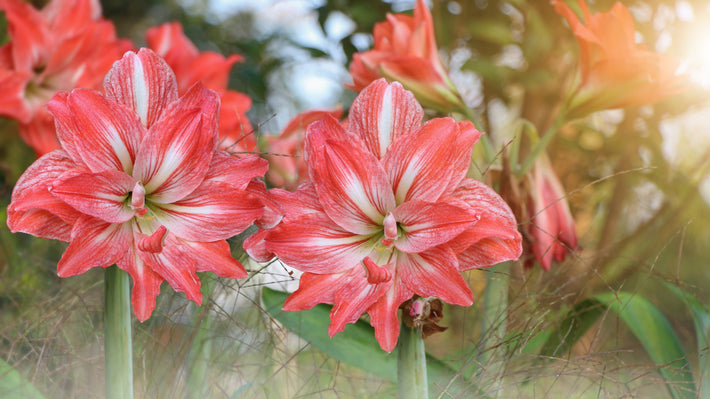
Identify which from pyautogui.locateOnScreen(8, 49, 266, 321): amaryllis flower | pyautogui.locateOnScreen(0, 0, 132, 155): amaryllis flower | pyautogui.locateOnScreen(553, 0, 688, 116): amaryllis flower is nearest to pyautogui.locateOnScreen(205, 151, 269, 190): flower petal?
pyautogui.locateOnScreen(8, 49, 266, 321): amaryllis flower

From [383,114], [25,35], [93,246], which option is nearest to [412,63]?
[383,114]

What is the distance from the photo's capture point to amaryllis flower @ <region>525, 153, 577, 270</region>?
43cm

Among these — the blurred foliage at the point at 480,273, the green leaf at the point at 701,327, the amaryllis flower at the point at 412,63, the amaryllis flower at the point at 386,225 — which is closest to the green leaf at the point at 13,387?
the blurred foliage at the point at 480,273

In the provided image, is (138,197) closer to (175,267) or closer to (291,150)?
(175,267)

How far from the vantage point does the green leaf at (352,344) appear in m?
0.38

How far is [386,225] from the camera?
0.28m

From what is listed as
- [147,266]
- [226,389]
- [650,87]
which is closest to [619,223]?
[650,87]

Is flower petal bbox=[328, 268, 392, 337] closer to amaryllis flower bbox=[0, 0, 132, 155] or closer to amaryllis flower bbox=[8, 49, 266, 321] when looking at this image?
amaryllis flower bbox=[8, 49, 266, 321]

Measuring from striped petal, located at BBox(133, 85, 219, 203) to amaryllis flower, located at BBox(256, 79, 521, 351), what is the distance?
4 cm

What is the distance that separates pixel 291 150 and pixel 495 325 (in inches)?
8.0

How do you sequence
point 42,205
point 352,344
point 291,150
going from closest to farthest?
point 42,205
point 352,344
point 291,150

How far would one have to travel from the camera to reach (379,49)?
46cm

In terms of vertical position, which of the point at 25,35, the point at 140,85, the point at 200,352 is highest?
the point at 140,85

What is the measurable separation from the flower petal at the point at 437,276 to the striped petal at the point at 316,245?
21mm
